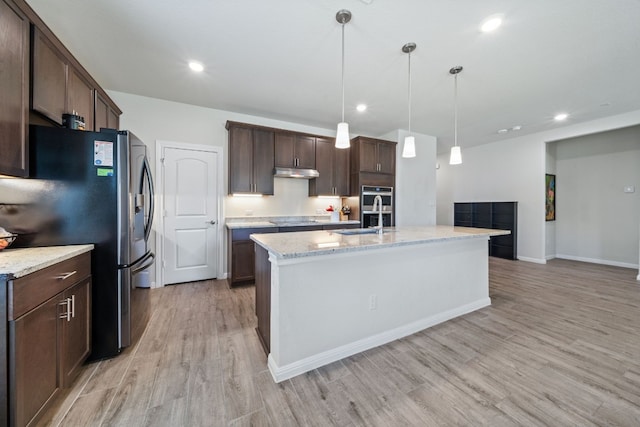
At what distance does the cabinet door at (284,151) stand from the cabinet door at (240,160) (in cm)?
41

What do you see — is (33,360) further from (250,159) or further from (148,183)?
(250,159)

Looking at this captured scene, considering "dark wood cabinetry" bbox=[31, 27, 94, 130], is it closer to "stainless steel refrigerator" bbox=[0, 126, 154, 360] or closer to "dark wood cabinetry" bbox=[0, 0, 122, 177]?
"dark wood cabinetry" bbox=[0, 0, 122, 177]

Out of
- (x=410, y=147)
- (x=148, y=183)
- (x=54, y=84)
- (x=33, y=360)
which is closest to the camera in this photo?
(x=33, y=360)

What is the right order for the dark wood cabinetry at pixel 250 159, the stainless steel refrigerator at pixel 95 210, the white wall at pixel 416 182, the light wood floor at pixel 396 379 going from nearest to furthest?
the light wood floor at pixel 396 379, the stainless steel refrigerator at pixel 95 210, the dark wood cabinetry at pixel 250 159, the white wall at pixel 416 182

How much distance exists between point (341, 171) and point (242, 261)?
7.76 feet

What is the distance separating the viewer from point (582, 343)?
206cm

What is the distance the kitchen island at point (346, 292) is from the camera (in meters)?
1.65

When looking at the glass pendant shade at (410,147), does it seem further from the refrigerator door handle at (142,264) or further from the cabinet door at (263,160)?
the refrigerator door handle at (142,264)

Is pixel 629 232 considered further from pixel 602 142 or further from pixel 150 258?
pixel 150 258

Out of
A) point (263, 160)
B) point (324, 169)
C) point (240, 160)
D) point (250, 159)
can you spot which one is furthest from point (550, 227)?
point (240, 160)

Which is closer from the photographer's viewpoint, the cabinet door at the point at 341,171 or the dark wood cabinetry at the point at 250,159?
the dark wood cabinetry at the point at 250,159

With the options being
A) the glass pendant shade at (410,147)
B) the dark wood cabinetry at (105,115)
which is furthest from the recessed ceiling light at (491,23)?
the dark wood cabinetry at (105,115)

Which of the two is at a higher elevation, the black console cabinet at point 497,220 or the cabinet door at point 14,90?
the cabinet door at point 14,90

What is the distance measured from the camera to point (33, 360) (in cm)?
122
